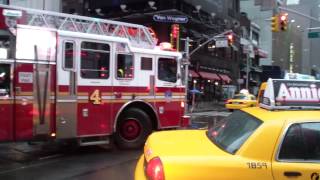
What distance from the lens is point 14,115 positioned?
9.69 metres

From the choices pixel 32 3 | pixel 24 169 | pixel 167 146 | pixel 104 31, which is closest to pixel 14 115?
pixel 24 169

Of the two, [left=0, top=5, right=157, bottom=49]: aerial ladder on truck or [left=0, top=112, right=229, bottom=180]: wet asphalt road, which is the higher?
[left=0, top=5, right=157, bottom=49]: aerial ladder on truck

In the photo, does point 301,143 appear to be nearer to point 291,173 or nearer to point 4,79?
point 291,173

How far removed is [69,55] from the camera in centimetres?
1067

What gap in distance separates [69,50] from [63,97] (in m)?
1.02

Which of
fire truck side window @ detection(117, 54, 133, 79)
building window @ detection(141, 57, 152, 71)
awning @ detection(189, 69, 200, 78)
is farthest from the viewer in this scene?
awning @ detection(189, 69, 200, 78)

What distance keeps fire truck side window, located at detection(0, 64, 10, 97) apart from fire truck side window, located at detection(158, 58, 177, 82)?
13.7 ft

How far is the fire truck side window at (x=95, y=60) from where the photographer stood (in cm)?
1097

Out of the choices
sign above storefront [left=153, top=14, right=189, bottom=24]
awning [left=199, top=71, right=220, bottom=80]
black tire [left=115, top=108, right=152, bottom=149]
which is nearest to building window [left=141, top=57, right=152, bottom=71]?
black tire [left=115, top=108, right=152, bottom=149]

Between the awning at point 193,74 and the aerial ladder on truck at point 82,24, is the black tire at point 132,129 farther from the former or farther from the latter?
the awning at point 193,74

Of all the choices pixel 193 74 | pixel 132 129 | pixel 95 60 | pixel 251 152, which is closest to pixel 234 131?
pixel 251 152

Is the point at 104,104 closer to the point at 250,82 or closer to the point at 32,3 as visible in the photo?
the point at 32,3

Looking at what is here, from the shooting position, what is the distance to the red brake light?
452cm

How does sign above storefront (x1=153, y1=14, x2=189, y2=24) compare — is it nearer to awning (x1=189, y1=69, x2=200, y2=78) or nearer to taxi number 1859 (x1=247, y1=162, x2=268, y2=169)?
awning (x1=189, y1=69, x2=200, y2=78)
